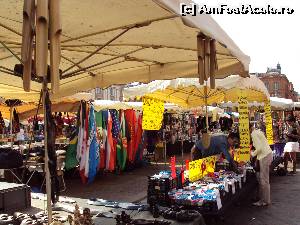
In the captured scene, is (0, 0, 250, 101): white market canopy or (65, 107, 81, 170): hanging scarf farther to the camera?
(65, 107, 81, 170): hanging scarf

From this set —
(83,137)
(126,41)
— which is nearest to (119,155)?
(83,137)

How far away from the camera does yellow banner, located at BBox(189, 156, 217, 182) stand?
22.3 feet

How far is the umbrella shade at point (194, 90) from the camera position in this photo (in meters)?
8.31

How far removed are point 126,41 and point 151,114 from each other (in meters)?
5.69

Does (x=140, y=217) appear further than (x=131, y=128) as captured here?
No

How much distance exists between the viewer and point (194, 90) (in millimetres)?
11062

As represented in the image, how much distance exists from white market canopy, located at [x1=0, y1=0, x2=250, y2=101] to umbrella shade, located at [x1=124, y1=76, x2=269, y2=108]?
2886 mm

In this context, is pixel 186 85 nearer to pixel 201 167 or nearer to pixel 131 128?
pixel 201 167

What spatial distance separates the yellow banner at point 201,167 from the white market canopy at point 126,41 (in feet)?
6.70

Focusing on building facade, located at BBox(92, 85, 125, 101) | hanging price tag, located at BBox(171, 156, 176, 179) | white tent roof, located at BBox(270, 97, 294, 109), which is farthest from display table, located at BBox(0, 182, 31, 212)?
building facade, located at BBox(92, 85, 125, 101)

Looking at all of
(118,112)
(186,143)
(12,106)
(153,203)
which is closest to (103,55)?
(153,203)

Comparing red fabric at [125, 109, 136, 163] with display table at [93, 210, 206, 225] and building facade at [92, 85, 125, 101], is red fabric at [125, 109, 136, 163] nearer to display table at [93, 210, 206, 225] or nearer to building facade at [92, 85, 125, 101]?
display table at [93, 210, 206, 225]

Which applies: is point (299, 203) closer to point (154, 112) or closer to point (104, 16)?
point (154, 112)

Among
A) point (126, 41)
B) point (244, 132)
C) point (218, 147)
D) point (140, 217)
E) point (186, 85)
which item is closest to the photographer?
point (126, 41)
